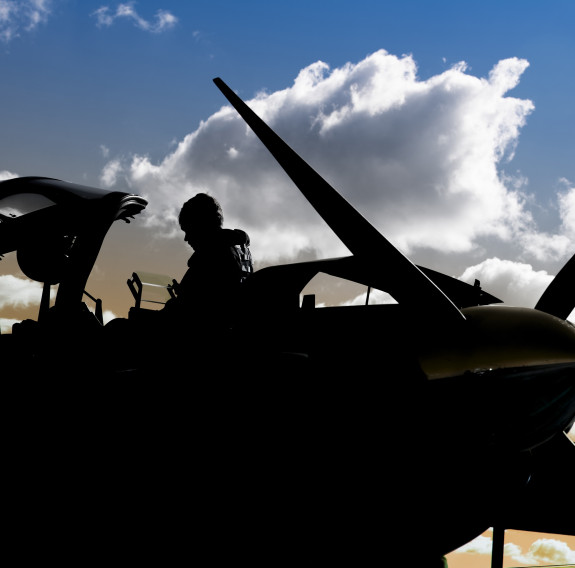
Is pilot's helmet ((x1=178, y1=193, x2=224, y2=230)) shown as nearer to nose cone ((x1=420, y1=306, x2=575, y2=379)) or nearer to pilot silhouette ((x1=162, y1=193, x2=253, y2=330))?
pilot silhouette ((x1=162, y1=193, x2=253, y2=330))

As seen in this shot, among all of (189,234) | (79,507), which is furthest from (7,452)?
(189,234)

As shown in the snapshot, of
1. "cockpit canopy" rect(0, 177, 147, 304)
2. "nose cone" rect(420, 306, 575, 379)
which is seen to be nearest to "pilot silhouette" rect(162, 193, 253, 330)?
"cockpit canopy" rect(0, 177, 147, 304)

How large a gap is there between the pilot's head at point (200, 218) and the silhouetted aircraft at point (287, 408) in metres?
0.46

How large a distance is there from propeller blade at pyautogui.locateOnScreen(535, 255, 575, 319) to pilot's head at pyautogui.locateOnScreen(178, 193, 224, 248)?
124 inches

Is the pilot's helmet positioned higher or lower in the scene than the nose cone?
higher

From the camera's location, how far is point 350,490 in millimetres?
4691

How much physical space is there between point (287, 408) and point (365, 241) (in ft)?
4.54

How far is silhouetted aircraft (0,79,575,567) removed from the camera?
4281mm

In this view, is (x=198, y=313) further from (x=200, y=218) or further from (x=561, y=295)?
(x=561, y=295)

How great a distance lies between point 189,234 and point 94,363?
1491mm

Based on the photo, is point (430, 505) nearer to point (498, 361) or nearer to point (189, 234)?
point (498, 361)

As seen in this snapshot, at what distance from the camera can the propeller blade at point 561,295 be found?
5.86m

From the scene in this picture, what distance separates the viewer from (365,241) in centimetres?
455

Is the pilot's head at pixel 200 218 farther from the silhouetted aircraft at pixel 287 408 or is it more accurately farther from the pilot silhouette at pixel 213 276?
the silhouetted aircraft at pixel 287 408
